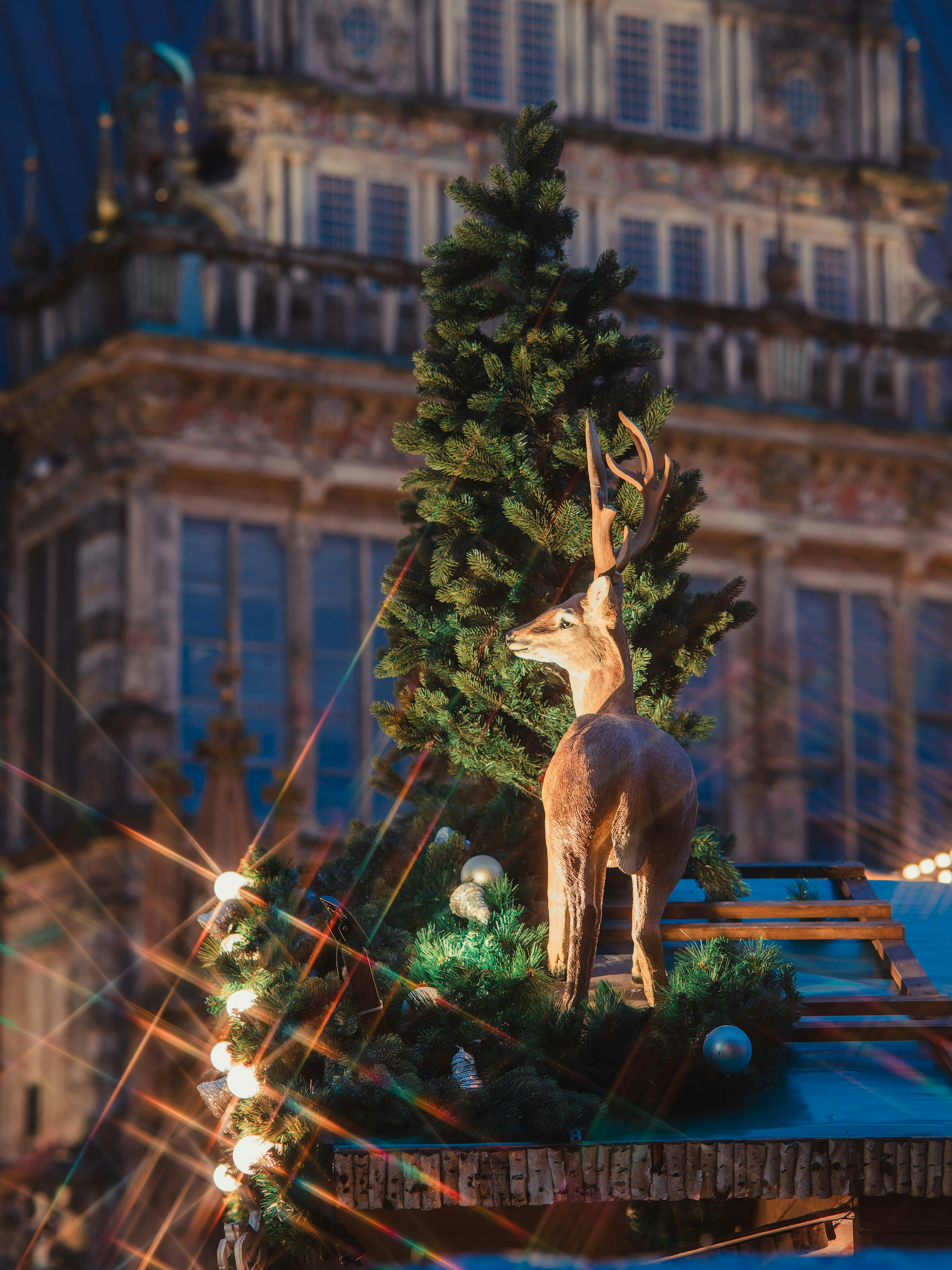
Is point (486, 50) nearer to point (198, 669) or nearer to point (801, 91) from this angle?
point (801, 91)

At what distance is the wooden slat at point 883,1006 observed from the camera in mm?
9391

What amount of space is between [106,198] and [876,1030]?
53.1 feet

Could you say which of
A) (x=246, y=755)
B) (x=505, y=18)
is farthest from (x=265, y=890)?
(x=505, y=18)

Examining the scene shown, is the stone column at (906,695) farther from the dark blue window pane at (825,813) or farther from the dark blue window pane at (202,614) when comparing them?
the dark blue window pane at (202,614)

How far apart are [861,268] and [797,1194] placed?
65.4 feet

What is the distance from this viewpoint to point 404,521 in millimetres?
11852

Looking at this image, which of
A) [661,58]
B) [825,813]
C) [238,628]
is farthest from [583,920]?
[661,58]

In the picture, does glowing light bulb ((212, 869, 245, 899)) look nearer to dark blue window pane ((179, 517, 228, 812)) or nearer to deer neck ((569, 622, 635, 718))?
deer neck ((569, 622, 635, 718))

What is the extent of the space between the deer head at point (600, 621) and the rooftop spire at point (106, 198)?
1481 centimetres

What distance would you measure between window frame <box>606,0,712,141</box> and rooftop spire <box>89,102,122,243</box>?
5.27m

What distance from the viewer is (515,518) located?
10422 millimetres

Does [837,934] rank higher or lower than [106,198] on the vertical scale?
lower

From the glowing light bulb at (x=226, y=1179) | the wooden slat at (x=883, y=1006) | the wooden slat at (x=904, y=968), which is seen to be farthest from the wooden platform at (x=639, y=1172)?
the wooden slat at (x=904, y=968)

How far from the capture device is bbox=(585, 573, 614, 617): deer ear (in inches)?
358
